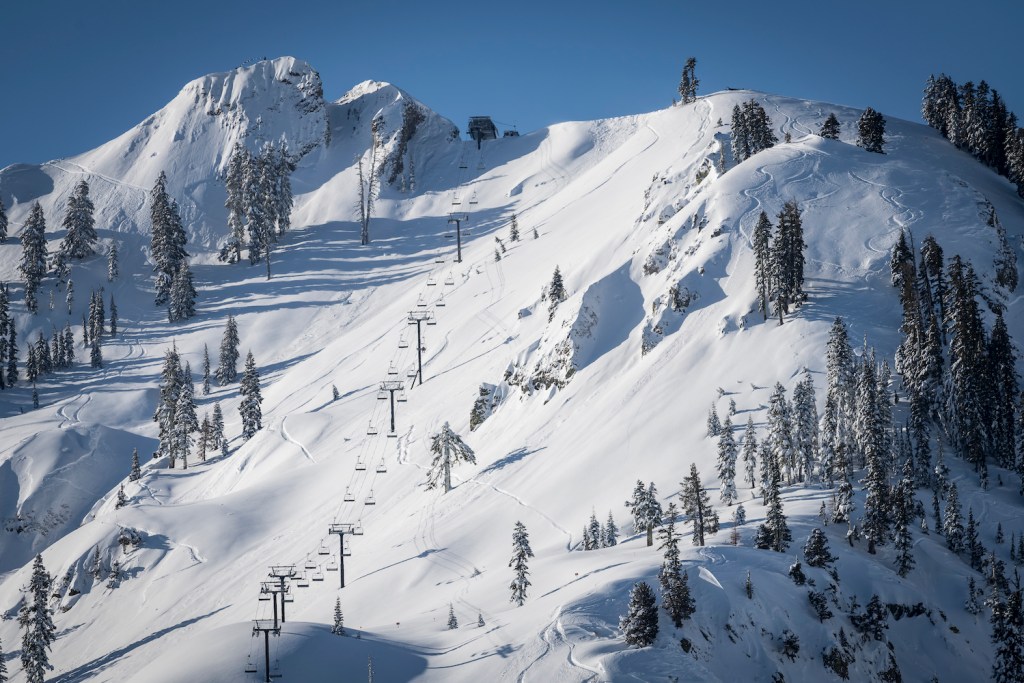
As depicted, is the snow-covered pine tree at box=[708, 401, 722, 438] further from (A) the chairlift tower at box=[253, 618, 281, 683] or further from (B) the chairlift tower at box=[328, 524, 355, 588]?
(A) the chairlift tower at box=[253, 618, 281, 683]

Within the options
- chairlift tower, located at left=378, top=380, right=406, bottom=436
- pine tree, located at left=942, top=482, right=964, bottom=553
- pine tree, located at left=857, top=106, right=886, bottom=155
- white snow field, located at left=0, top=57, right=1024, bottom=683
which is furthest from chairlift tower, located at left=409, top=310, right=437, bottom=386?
pine tree, located at left=942, top=482, right=964, bottom=553

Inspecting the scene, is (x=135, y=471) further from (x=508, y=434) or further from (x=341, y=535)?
(x=508, y=434)

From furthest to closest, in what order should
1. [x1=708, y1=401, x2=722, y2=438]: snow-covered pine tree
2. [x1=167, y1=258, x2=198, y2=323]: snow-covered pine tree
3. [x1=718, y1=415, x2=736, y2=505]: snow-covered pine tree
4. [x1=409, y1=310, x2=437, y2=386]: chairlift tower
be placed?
[x1=167, y1=258, x2=198, y2=323]: snow-covered pine tree → [x1=409, y1=310, x2=437, y2=386]: chairlift tower → [x1=708, y1=401, x2=722, y2=438]: snow-covered pine tree → [x1=718, y1=415, x2=736, y2=505]: snow-covered pine tree

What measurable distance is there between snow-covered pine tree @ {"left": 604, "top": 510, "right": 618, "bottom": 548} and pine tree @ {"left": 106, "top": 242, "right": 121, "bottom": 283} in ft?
343

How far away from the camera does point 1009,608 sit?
45.2 metres

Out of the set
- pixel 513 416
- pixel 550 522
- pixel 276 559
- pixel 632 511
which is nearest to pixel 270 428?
pixel 276 559

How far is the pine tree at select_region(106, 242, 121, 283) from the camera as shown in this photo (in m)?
137

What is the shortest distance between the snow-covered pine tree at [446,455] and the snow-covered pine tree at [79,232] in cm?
8983

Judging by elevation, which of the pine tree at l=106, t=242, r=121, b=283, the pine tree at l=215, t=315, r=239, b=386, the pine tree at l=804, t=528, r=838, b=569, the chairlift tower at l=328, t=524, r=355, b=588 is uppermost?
the pine tree at l=106, t=242, r=121, b=283

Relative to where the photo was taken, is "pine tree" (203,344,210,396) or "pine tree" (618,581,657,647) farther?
"pine tree" (203,344,210,396)

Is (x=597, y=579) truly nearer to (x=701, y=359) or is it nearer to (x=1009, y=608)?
(x=1009, y=608)

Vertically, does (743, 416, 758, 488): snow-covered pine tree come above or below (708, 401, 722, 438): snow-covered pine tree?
below

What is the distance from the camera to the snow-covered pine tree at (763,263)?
73938 millimetres

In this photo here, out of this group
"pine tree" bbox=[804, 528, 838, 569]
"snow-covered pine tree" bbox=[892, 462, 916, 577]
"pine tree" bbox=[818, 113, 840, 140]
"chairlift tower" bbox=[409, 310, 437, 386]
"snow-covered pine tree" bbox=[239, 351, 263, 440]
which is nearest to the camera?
"pine tree" bbox=[804, 528, 838, 569]
